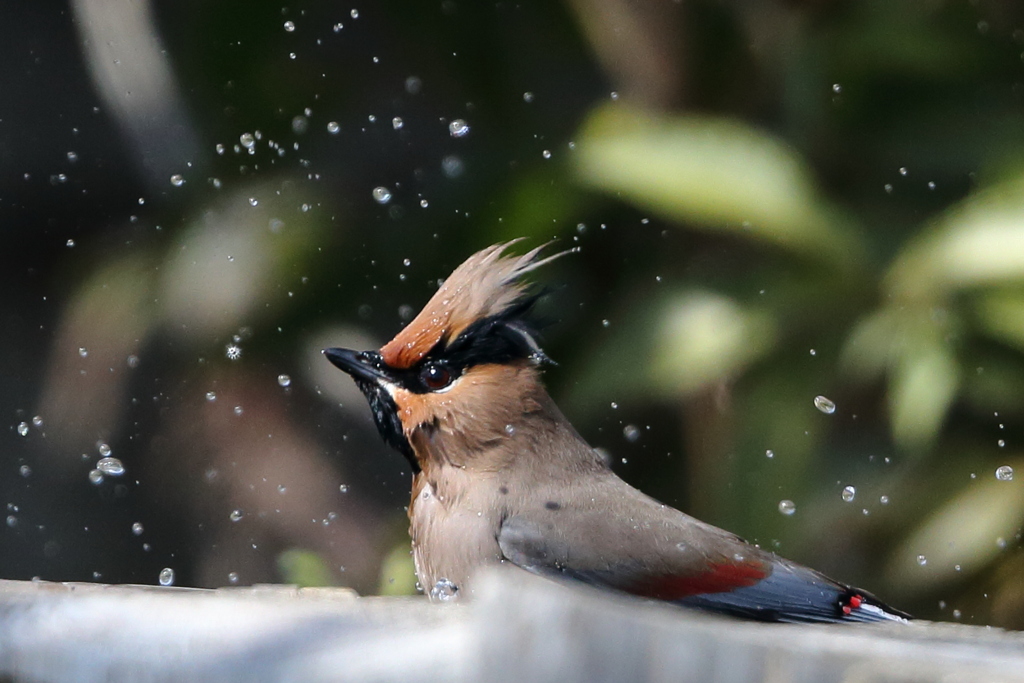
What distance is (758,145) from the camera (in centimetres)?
441

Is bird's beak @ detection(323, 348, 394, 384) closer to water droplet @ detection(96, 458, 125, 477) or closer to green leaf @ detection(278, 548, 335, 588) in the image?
green leaf @ detection(278, 548, 335, 588)

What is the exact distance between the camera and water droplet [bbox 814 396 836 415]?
4363mm

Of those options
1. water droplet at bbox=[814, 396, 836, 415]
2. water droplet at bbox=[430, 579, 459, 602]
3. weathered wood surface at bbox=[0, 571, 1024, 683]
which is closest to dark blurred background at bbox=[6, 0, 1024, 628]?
water droplet at bbox=[814, 396, 836, 415]

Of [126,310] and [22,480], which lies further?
[22,480]

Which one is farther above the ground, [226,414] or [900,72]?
[900,72]

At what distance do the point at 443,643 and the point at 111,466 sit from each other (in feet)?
14.8

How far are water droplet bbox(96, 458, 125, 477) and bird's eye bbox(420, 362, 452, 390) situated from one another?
2740mm

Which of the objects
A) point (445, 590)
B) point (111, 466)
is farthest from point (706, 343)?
point (111, 466)

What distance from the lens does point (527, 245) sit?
4332 millimetres

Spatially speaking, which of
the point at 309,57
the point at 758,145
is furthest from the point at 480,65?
the point at 758,145

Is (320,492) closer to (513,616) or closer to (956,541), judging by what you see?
(956,541)

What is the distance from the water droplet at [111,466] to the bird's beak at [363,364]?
2584mm

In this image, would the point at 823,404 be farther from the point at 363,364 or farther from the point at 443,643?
the point at 443,643

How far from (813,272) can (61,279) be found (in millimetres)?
2974
